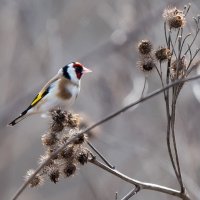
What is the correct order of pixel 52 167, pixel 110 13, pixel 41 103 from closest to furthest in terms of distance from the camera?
pixel 52 167 < pixel 41 103 < pixel 110 13

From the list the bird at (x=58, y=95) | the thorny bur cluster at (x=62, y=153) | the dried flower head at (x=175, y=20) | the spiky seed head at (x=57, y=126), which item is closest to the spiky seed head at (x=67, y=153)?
the thorny bur cluster at (x=62, y=153)

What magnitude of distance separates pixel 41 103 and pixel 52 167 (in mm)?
1171

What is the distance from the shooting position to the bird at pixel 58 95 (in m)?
3.39

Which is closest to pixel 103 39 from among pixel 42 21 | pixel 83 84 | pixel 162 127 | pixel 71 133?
pixel 83 84

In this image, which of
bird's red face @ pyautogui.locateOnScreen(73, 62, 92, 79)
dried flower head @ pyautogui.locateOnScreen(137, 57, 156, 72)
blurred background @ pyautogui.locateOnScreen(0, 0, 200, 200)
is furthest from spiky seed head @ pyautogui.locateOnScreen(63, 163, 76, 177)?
blurred background @ pyautogui.locateOnScreen(0, 0, 200, 200)

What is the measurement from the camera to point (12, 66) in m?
6.08

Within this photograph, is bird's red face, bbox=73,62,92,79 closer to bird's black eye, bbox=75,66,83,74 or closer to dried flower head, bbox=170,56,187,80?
bird's black eye, bbox=75,66,83,74

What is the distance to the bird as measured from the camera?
3.39 metres

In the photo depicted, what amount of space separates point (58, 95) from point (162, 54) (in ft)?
3.79

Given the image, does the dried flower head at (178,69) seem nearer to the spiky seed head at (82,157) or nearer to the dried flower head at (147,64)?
the dried flower head at (147,64)

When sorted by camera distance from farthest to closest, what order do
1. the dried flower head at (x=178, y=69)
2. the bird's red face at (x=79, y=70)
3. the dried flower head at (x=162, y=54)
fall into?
the bird's red face at (x=79, y=70) < the dried flower head at (x=162, y=54) < the dried flower head at (x=178, y=69)

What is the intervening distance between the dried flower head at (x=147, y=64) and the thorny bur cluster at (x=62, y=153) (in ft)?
1.11

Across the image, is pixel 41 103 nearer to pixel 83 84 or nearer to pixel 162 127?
pixel 162 127

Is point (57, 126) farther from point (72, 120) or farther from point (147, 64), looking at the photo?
point (147, 64)
